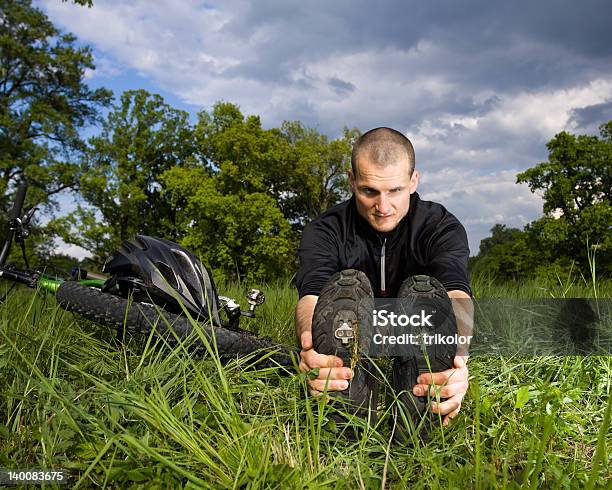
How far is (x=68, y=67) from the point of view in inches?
1205

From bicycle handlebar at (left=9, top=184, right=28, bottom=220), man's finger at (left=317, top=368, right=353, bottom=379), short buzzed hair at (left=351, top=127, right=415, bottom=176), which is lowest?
man's finger at (left=317, top=368, right=353, bottom=379)

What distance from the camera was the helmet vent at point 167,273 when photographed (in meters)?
3.55

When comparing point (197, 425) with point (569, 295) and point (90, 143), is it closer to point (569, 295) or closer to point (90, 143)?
point (569, 295)

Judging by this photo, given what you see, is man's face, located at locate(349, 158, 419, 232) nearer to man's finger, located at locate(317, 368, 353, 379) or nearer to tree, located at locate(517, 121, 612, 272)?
man's finger, located at locate(317, 368, 353, 379)

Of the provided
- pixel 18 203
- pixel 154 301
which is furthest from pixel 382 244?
pixel 18 203

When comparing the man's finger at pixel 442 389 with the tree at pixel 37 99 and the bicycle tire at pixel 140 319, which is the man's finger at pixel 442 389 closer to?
the bicycle tire at pixel 140 319

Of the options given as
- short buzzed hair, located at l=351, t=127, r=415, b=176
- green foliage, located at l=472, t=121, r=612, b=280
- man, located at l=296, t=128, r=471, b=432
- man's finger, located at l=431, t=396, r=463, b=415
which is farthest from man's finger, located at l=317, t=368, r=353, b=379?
green foliage, located at l=472, t=121, r=612, b=280

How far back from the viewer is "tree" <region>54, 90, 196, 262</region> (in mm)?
31016

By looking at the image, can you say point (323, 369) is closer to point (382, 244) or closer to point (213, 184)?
point (382, 244)

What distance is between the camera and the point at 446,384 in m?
2.21

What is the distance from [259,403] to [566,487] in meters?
1.42

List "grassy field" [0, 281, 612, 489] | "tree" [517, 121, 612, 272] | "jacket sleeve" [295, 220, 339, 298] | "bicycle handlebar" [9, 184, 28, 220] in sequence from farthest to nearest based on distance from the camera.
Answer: "tree" [517, 121, 612, 272] → "bicycle handlebar" [9, 184, 28, 220] → "jacket sleeve" [295, 220, 339, 298] → "grassy field" [0, 281, 612, 489]

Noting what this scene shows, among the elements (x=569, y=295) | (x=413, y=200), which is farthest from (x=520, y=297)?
(x=413, y=200)

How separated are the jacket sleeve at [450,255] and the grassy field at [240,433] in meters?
0.68
